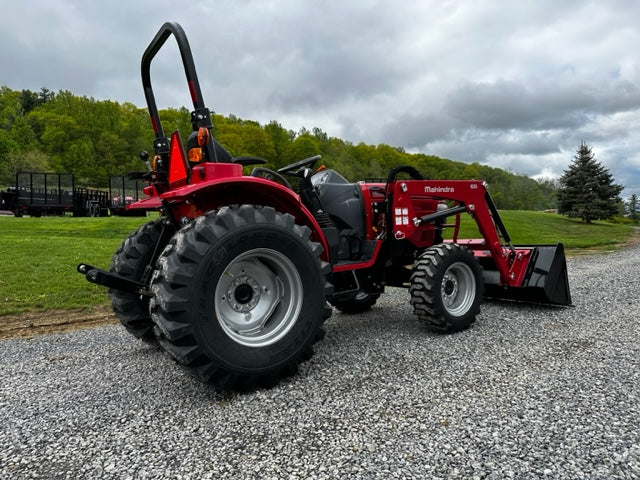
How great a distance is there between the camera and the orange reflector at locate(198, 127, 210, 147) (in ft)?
10.9

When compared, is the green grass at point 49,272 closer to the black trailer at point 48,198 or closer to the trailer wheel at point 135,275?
the trailer wheel at point 135,275

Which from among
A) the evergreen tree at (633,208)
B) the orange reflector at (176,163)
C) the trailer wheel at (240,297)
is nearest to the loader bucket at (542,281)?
the trailer wheel at (240,297)

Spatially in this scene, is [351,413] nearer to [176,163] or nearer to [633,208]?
[176,163]

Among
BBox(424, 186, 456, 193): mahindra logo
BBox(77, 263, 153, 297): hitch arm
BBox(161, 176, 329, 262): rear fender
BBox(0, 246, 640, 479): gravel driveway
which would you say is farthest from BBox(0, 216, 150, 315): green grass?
BBox(424, 186, 456, 193): mahindra logo

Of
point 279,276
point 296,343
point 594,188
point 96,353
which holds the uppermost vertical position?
point 594,188

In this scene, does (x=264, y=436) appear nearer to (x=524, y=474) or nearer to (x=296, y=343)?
(x=296, y=343)

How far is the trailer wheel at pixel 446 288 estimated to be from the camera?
15.2 ft

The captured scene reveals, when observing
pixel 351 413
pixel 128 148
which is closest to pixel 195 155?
pixel 351 413

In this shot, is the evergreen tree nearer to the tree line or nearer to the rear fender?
the tree line

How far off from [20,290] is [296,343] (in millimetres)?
5809

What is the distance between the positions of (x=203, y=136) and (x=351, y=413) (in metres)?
2.15

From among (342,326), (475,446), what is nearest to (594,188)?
(342,326)

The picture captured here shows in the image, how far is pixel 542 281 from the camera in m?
5.88

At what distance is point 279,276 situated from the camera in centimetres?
359
